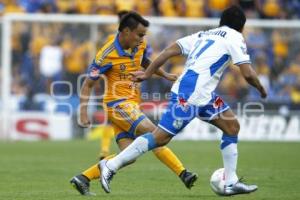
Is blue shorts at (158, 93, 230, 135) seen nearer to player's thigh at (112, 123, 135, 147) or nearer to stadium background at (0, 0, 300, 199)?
player's thigh at (112, 123, 135, 147)

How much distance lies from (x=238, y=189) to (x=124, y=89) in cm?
204

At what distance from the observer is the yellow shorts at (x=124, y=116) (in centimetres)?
1040

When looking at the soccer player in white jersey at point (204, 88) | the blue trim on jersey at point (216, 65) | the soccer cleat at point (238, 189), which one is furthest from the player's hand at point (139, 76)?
the soccer cleat at point (238, 189)

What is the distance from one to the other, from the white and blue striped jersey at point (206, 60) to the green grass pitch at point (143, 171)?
1251 millimetres

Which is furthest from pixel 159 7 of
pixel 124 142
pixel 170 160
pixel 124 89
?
pixel 170 160

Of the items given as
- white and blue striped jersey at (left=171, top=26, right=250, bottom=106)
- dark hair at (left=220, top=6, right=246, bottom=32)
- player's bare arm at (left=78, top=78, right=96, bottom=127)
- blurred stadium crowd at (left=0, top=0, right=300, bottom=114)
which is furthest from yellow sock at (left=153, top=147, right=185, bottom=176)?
blurred stadium crowd at (left=0, top=0, right=300, bottom=114)

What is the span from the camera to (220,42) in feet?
31.3

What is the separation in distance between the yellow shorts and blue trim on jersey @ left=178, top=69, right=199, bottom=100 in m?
1.02

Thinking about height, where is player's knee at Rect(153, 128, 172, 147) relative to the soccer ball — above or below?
above

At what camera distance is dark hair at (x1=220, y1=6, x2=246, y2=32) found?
31.6ft

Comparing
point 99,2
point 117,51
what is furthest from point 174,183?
point 99,2

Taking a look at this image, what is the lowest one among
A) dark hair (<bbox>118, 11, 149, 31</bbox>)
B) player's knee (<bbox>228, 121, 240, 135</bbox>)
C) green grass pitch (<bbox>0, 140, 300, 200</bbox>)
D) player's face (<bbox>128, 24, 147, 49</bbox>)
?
green grass pitch (<bbox>0, 140, 300, 200</bbox>)

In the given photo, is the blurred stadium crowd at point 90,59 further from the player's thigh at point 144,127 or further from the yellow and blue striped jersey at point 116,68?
the player's thigh at point 144,127

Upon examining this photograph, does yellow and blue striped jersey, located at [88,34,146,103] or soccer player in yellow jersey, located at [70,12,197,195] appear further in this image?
yellow and blue striped jersey, located at [88,34,146,103]
